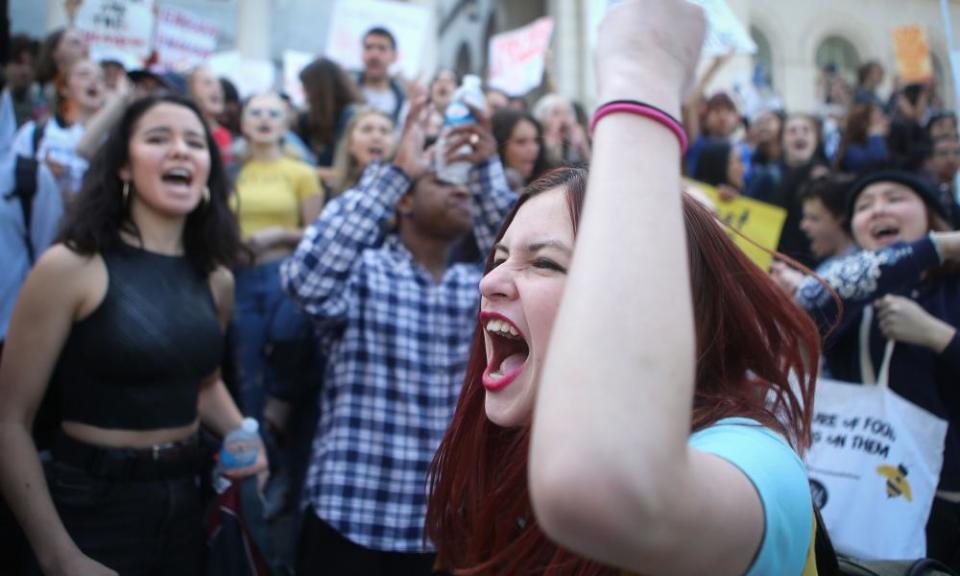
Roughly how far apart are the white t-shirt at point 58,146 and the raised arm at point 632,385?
4.22m

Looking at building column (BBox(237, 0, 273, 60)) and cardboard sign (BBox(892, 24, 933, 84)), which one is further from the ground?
building column (BBox(237, 0, 273, 60))


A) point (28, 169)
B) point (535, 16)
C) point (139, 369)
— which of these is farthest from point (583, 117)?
point (535, 16)

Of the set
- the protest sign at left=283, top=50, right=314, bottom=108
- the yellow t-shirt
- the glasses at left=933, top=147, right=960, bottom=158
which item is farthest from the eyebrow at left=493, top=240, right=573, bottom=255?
the protest sign at left=283, top=50, right=314, bottom=108

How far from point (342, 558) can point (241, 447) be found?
1.67 feet

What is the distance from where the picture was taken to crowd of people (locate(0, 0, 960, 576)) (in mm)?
858

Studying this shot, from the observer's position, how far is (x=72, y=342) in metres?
2.27

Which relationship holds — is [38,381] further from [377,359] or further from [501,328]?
[501,328]

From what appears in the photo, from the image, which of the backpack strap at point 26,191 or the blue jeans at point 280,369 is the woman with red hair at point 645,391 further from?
the backpack strap at point 26,191

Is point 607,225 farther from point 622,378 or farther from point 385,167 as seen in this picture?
point 385,167

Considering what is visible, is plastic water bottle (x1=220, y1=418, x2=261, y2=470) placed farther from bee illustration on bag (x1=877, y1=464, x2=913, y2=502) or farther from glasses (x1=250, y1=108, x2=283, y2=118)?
glasses (x1=250, y1=108, x2=283, y2=118)

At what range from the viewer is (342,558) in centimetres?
264

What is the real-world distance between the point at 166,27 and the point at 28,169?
157 inches

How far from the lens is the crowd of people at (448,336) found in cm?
86

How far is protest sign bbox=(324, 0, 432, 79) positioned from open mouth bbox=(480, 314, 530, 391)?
18.1 feet
